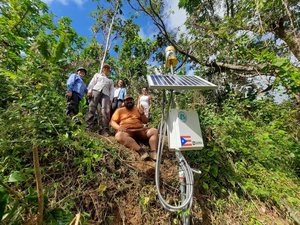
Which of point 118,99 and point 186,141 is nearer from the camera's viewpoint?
point 186,141

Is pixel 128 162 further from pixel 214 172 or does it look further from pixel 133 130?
pixel 214 172

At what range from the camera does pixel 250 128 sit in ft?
8.04

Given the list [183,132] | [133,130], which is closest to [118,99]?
[133,130]

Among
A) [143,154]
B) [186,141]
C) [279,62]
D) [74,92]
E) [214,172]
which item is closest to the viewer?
[186,141]

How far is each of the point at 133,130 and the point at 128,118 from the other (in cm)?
34

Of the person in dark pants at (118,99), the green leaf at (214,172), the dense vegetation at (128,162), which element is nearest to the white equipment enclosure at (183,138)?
the dense vegetation at (128,162)

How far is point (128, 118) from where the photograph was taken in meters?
2.84

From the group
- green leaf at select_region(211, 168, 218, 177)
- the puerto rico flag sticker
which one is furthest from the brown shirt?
green leaf at select_region(211, 168, 218, 177)

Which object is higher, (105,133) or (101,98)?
(101,98)

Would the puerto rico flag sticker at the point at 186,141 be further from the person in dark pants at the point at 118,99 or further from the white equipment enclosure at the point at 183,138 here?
the person in dark pants at the point at 118,99

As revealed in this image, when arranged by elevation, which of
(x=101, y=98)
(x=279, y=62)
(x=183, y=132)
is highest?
(x=279, y=62)

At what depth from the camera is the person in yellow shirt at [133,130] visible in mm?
2398

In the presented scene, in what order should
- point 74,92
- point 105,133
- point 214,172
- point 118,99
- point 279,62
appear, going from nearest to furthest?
point 279,62, point 214,172, point 105,133, point 74,92, point 118,99

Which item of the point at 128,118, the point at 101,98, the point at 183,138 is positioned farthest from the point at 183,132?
the point at 101,98
